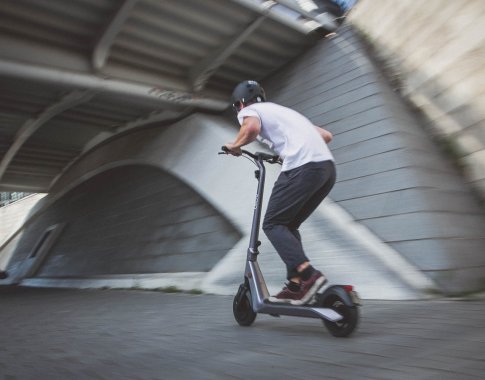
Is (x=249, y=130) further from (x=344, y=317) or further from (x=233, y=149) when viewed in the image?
(x=344, y=317)

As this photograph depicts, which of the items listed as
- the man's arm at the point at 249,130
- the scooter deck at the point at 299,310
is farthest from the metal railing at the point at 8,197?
the scooter deck at the point at 299,310

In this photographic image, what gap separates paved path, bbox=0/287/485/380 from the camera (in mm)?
2178

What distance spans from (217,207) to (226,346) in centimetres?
542

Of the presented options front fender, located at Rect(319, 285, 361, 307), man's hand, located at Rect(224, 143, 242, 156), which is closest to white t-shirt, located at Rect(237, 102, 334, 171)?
man's hand, located at Rect(224, 143, 242, 156)

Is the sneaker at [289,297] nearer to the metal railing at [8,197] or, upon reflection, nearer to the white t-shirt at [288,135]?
the white t-shirt at [288,135]

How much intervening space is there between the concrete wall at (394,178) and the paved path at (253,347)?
0.86 m

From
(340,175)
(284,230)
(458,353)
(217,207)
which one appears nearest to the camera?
(458,353)

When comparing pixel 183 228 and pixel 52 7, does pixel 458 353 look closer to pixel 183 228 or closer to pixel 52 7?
pixel 183 228

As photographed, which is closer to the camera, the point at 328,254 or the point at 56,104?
the point at 328,254

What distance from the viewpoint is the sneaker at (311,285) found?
2.91 m

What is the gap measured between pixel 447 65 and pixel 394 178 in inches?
86.3

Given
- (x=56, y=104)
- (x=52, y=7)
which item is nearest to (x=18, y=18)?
(x=52, y=7)

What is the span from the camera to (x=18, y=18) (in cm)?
745

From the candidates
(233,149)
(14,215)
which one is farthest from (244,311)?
→ (14,215)
